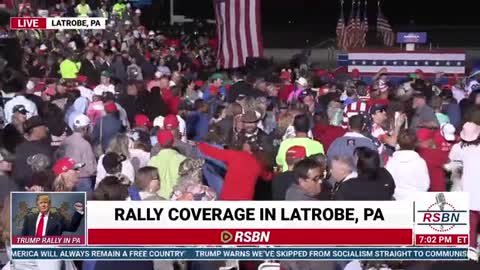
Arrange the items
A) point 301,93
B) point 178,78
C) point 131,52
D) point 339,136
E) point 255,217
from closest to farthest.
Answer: point 255,217 < point 339,136 < point 301,93 < point 178,78 < point 131,52

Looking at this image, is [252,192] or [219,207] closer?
[219,207]

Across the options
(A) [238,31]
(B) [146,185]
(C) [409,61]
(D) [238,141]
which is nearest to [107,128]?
(D) [238,141]

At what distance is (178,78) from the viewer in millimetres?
14773

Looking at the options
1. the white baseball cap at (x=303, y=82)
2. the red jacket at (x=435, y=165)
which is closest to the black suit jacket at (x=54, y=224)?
the red jacket at (x=435, y=165)

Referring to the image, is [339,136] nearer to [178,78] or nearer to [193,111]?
[193,111]

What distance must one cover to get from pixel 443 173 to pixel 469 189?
314mm

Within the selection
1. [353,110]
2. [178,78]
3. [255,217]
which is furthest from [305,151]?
[178,78]

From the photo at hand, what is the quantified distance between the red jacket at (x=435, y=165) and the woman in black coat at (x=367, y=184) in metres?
1.14

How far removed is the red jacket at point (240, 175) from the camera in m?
8.53

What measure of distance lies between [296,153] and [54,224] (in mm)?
2196

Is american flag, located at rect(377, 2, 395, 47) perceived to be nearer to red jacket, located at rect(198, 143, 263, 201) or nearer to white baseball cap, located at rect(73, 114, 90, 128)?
white baseball cap, located at rect(73, 114, 90, 128)

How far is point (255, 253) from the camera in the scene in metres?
7.90

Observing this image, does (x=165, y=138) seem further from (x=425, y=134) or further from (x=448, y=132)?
(x=448, y=132)

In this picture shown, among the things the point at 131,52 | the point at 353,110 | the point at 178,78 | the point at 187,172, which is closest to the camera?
the point at 187,172
